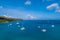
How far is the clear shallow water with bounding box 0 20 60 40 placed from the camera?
268 cm

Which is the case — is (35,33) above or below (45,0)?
below

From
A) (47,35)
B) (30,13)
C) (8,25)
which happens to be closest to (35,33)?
(47,35)

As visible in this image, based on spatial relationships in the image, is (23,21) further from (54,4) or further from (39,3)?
(54,4)

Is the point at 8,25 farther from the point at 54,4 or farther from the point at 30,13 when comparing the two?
the point at 54,4

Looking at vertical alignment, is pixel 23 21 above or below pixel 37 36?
above

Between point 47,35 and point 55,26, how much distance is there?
10.8 inches

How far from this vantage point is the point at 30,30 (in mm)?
2709

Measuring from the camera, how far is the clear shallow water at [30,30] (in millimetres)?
2676

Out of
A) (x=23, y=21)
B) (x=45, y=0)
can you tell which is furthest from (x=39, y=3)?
(x=23, y=21)

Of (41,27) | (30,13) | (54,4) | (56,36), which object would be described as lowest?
(56,36)

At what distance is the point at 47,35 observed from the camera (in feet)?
9.00

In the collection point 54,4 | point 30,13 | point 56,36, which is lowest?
point 56,36

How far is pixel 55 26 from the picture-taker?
2691 mm

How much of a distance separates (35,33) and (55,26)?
48cm
